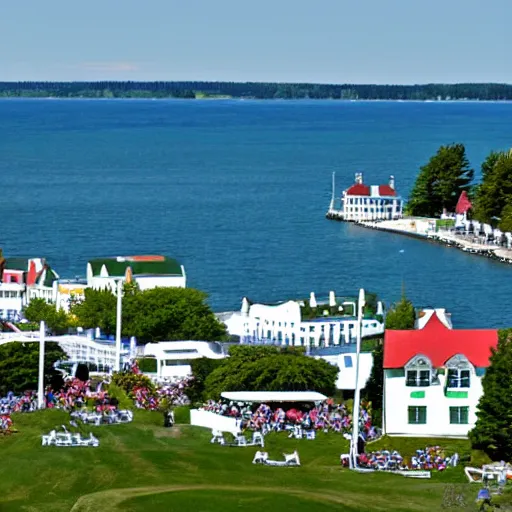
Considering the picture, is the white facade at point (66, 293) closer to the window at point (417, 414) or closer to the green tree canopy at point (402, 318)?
the green tree canopy at point (402, 318)

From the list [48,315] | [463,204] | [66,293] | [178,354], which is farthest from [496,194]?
[178,354]

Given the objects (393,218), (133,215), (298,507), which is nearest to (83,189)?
(133,215)

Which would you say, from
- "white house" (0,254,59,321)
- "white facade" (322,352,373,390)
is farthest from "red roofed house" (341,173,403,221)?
"white facade" (322,352,373,390)

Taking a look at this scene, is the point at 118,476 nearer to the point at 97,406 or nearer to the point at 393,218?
the point at 97,406

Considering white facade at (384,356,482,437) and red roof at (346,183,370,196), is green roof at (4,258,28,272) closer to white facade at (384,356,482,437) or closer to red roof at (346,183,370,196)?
white facade at (384,356,482,437)

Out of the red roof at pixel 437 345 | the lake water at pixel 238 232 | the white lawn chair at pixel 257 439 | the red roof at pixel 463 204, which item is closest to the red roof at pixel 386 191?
the lake water at pixel 238 232
